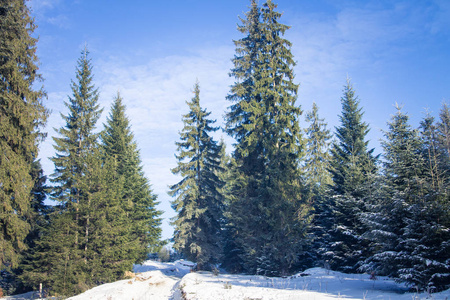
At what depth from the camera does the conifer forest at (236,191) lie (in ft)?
38.5

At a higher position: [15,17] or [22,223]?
[15,17]

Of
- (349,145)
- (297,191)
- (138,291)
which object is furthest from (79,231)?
(349,145)

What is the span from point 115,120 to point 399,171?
92.2 feet

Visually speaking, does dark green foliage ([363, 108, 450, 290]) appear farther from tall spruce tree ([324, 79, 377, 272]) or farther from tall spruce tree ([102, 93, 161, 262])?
tall spruce tree ([102, 93, 161, 262])

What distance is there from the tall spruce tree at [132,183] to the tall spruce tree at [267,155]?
9277 mm

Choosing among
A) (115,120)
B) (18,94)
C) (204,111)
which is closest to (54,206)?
(18,94)

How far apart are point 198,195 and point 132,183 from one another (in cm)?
655

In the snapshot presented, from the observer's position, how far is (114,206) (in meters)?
21.0

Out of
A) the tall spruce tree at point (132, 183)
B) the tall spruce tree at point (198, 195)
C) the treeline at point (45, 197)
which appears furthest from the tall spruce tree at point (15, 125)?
the tall spruce tree at point (198, 195)

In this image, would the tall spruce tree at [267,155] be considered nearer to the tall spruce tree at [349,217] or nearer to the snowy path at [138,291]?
the tall spruce tree at [349,217]

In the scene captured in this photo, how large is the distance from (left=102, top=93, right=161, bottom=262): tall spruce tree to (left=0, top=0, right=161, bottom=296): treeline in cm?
231

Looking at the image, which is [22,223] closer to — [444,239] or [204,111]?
[204,111]

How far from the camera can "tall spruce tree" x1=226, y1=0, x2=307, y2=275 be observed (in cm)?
2005

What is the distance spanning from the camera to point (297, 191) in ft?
67.0
